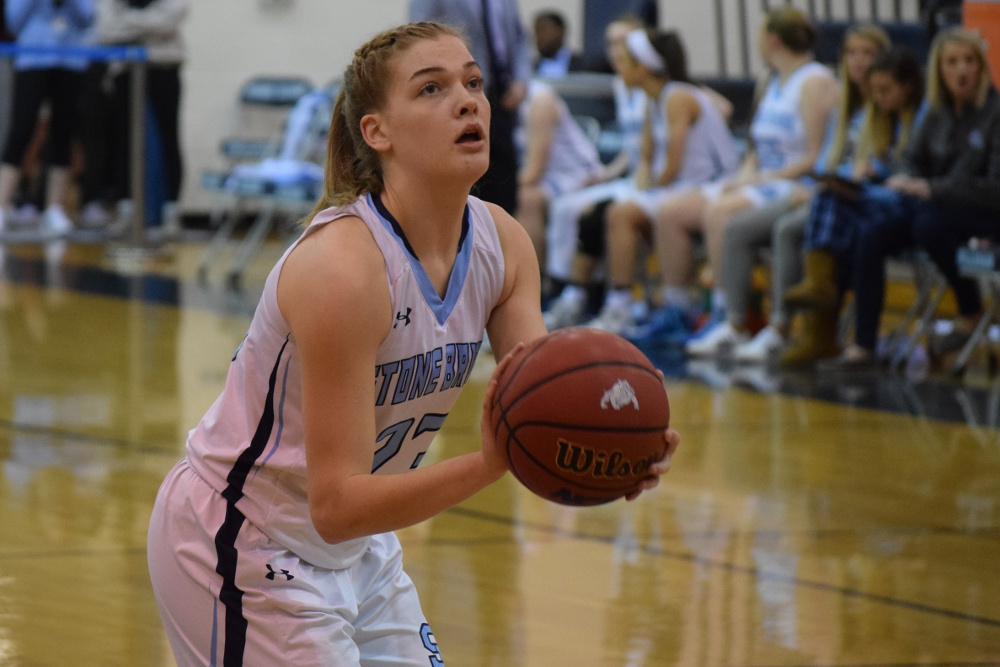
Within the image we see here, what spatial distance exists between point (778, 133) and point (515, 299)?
212 inches

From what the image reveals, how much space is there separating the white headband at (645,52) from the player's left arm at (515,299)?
5540 millimetres

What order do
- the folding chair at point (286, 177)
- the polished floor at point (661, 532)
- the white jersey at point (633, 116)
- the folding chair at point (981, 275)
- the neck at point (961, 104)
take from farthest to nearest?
the folding chair at point (286, 177) < the white jersey at point (633, 116) < the neck at point (961, 104) < the folding chair at point (981, 275) < the polished floor at point (661, 532)

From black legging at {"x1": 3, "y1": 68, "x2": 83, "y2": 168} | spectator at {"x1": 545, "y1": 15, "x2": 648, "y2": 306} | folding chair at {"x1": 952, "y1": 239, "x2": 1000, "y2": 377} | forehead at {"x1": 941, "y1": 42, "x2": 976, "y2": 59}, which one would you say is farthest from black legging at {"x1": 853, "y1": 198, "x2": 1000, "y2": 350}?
black legging at {"x1": 3, "y1": 68, "x2": 83, "y2": 168}

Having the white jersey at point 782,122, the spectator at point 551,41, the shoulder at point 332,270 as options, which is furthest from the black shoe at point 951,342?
the shoulder at point 332,270

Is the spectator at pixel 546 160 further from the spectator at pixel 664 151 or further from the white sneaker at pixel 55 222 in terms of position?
the white sneaker at pixel 55 222

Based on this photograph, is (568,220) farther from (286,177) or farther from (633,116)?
(286,177)

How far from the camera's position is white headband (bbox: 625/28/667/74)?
772cm

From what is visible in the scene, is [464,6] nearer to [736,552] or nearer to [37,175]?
[736,552]

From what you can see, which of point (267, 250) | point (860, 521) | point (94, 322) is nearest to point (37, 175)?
point (267, 250)

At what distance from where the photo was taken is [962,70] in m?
6.60

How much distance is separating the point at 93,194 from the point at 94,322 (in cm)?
452

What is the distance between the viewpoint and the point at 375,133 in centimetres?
217

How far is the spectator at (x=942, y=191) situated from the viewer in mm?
6516

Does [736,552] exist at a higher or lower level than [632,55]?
lower
